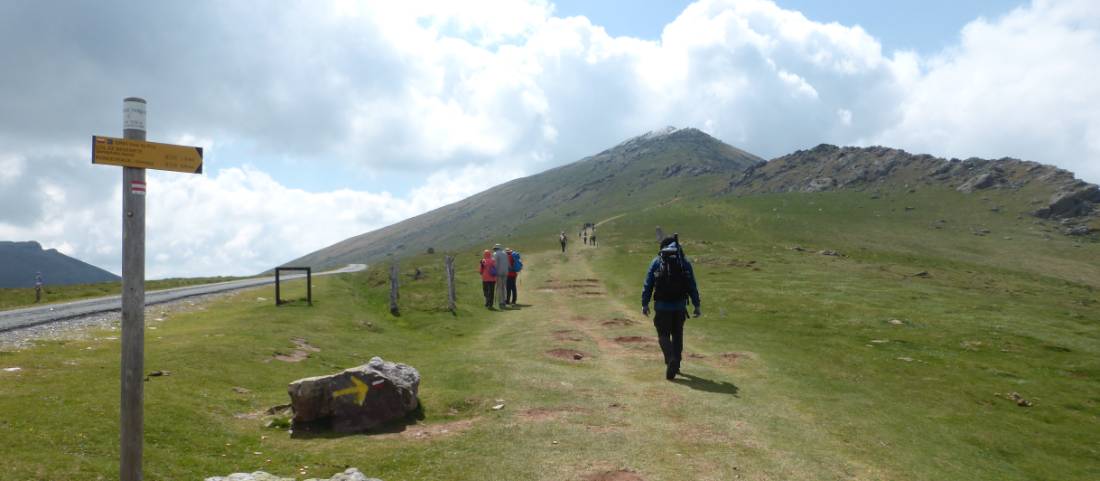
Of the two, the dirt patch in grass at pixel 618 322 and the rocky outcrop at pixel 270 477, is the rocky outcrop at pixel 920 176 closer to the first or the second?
the dirt patch in grass at pixel 618 322

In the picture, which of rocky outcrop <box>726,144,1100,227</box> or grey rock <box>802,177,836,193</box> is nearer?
rocky outcrop <box>726,144,1100,227</box>

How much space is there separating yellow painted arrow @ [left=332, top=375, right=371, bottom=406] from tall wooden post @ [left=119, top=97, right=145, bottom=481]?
3.98m

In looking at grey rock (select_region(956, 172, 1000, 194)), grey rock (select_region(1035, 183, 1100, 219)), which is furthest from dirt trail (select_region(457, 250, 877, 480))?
grey rock (select_region(956, 172, 1000, 194))

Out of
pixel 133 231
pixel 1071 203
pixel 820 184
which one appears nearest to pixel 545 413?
pixel 133 231

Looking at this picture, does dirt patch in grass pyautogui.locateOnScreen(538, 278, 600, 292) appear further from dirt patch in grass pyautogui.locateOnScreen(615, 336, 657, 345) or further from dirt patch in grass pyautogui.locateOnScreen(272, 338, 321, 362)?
dirt patch in grass pyautogui.locateOnScreen(272, 338, 321, 362)

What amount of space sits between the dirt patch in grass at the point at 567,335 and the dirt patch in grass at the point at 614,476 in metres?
12.6

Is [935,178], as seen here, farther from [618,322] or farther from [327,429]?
[327,429]

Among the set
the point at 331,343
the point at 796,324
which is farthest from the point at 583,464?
the point at 796,324

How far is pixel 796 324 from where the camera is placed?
2830cm

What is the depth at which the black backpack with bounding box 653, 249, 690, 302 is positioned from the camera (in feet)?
51.6

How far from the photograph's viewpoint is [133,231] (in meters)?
7.46

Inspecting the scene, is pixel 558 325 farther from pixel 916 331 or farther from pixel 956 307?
pixel 956 307

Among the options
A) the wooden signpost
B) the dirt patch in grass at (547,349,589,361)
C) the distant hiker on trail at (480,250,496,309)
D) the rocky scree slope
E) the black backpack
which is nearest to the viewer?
the wooden signpost

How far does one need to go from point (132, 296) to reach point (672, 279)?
11.6 m
